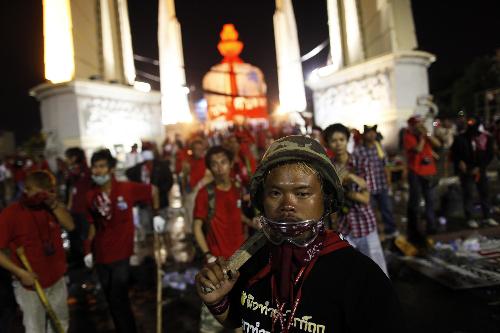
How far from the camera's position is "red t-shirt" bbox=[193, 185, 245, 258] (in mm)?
3867

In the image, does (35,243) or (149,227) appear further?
(149,227)

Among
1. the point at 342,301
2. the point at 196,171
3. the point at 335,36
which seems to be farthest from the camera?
the point at 335,36

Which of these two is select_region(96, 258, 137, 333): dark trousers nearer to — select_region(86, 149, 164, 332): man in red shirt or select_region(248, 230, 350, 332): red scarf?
select_region(86, 149, 164, 332): man in red shirt

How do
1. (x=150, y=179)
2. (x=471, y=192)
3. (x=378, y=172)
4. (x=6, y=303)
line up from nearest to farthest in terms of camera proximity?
1. (x=6, y=303)
2. (x=378, y=172)
3. (x=471, y=192)
4. (x=150, y=179)

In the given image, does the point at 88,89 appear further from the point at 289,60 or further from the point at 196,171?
the point at 289,60

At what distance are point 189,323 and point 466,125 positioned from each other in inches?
246

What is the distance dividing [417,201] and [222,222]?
14.5ft

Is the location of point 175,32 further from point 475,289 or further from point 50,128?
point 475,289

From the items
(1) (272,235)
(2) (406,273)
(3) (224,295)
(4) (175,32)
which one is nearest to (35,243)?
(3) (224,295)

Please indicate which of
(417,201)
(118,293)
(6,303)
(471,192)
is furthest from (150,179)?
(471,192)

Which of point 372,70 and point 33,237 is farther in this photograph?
point 372,70

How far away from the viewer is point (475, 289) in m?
4.81

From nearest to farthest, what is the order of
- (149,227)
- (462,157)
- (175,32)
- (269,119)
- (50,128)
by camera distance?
1. (462,157)
2. (149,227)
3. (50,128)
4. (175,32)
5. (269,119)

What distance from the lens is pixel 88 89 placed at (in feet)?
55.1
